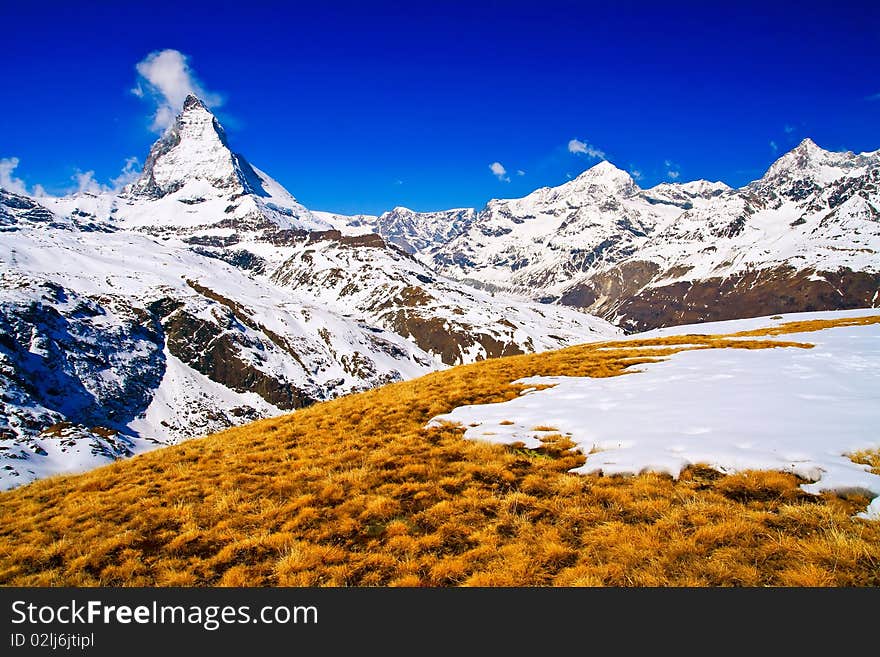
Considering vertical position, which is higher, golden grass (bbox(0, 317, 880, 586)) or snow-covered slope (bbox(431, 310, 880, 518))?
snow-covered slope (bbox(431, 310, 880, 518))

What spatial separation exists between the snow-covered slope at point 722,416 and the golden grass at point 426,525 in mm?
652

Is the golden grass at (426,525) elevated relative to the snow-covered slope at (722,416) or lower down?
lower down

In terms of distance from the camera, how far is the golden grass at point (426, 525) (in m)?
7.52

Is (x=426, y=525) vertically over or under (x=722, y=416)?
under

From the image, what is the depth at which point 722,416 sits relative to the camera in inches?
549

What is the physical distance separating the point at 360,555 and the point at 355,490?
3215 mm

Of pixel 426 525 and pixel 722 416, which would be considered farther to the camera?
pixel 722 416

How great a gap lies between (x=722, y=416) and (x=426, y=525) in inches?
405

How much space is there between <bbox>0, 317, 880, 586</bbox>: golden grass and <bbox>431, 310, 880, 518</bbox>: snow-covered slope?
652mm

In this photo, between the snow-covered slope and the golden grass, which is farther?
the snow-covered slope

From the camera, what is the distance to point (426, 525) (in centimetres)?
995

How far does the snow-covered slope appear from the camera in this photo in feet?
35.1

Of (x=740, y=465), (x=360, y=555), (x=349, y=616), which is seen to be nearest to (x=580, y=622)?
(x=349, y=616)

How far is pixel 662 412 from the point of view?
50.0 feet
